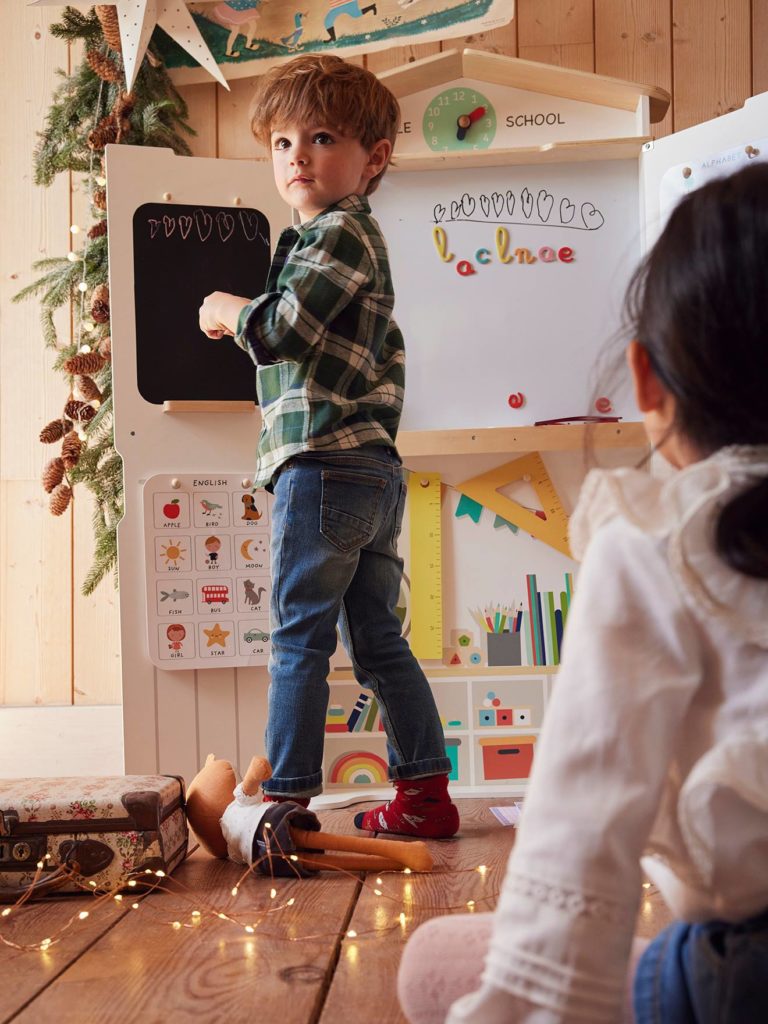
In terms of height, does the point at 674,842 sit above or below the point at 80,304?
below

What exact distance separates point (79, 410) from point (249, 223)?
572 mm

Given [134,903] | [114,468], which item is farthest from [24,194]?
[134,903]

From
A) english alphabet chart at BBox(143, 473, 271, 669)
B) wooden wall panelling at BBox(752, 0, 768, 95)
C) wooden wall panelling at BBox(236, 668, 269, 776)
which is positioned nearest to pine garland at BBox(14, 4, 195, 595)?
english alphabet chart at BBox(143, 473, 271, 669)

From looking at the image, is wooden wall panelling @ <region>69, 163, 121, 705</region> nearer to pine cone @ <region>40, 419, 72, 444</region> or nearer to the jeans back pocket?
pine cone @ <region>40, 419, 72, 444</region>

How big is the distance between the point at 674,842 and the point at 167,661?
139 centimetres

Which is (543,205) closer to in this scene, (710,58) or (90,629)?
(710,58)

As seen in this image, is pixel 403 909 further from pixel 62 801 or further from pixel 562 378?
pixel 562 378

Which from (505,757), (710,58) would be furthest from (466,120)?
(505,757)

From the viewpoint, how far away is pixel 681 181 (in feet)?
6.47

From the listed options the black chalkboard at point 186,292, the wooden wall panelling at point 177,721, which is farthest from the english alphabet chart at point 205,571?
the black chalkboard at point 186,292

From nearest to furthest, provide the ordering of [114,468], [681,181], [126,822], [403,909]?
[403,909] → [126,822] → [681,181] → [114,468]

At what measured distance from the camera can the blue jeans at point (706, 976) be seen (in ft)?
1.67

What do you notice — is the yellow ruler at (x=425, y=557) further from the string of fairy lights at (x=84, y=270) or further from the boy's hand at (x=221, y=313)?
the string of fairy lights at (x=84, y=270)

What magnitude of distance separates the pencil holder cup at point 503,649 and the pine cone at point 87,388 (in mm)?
955
